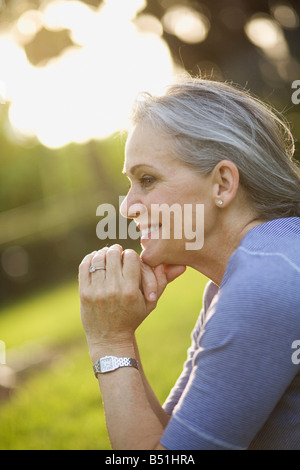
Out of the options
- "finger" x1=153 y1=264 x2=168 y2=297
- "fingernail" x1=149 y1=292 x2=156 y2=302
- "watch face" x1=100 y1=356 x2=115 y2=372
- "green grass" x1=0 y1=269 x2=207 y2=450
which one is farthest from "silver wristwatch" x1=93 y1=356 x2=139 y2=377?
"green grass" x1=0 y1=269 x2=207 y2=450

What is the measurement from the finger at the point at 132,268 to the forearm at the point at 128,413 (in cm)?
41

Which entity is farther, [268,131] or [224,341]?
[268,131]

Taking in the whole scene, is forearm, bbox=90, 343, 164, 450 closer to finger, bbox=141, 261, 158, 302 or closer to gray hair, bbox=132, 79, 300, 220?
finger, bbox=141, 261, 158, 302

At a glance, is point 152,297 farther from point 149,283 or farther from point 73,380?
point 73,380

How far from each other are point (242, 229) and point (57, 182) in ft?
162

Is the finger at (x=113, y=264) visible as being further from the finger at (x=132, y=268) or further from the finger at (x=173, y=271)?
the finger at (x=173, y=271)

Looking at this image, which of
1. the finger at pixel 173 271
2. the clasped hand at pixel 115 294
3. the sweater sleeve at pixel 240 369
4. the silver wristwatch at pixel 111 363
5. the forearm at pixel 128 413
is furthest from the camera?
the finger at pixel 173 271

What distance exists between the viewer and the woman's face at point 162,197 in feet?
9.59

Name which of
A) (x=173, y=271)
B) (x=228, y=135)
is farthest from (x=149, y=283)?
(x=228, y=135)

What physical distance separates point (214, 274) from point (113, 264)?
593mm

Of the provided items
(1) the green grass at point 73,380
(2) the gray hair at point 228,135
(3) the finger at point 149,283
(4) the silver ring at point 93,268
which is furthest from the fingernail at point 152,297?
(1) the green grass at point 73,380

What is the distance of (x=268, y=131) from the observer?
3082 mm
